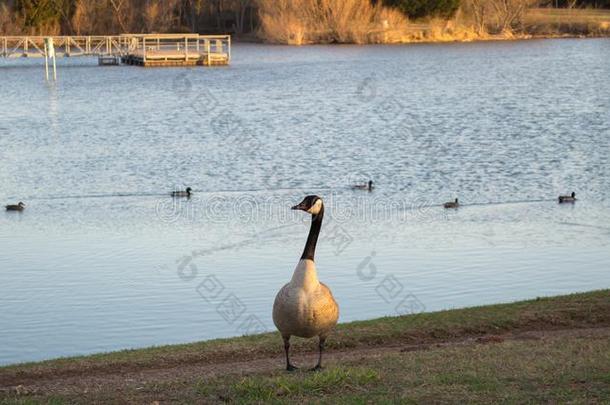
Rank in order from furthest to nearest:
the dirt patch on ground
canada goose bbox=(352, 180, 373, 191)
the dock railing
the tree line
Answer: the tree line
the dock railing
canada goose bbox=(352, 180, 373, 191)
the dirt patch on ground

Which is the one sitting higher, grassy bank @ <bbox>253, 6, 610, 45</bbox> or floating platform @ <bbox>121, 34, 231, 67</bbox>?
grassy bank @ <bbox>253, 6, 610, 45</bbox>

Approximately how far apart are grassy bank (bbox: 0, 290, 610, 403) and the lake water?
3425mm

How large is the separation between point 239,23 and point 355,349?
109 metres

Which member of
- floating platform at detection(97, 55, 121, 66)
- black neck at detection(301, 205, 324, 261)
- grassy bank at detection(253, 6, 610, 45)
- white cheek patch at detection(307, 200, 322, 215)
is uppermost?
white cheek patch at detection(307, 200, 322, 215)

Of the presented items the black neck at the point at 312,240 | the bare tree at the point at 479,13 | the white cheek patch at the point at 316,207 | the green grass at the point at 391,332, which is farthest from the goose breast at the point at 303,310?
the bare tree at the point at 479,13

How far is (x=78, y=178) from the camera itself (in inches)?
1320

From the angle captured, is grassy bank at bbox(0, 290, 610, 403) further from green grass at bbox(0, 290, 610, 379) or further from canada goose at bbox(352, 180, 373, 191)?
canada goose at bbox(352, 180, 373, 191)

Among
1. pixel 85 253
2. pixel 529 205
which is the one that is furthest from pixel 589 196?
pixel 85 253

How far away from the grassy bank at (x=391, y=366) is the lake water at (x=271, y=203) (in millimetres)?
3425

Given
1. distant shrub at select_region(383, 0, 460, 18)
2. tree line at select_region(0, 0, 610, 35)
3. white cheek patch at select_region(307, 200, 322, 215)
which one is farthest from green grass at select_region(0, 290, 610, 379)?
distant shrub at select_region(383, 0, 460, 18)

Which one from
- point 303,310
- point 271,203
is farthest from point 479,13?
→ point 303,310

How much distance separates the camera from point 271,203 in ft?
93.8

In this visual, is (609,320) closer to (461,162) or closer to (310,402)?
(310,402)

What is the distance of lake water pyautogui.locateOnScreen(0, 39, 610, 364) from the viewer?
18109 mm
